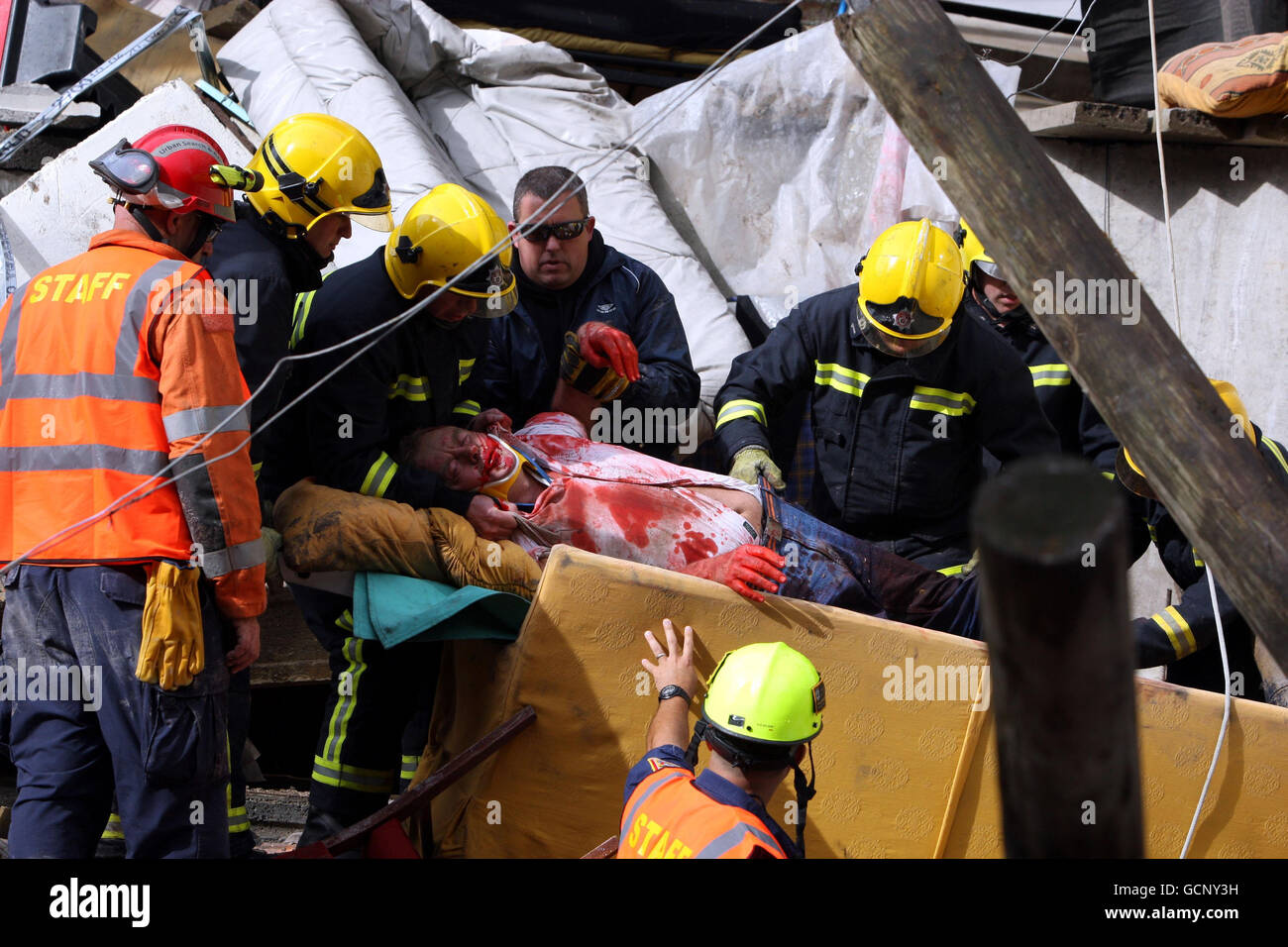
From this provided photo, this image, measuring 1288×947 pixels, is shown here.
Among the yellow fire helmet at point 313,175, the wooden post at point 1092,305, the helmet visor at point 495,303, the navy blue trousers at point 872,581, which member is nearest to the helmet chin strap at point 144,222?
the yellow fire helmet at point 313,175

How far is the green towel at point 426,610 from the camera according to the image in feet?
9.62

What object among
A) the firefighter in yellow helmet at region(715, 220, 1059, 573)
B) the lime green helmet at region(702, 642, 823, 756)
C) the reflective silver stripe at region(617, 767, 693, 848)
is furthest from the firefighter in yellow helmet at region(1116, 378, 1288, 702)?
the reflective silver stripe at region(617, 767, 693, 848)

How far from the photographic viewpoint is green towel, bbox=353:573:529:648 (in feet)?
9.62

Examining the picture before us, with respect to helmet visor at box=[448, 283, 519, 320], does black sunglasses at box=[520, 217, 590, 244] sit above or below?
above

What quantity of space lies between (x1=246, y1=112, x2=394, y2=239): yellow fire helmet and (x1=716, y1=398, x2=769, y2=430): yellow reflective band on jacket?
133 centimetres

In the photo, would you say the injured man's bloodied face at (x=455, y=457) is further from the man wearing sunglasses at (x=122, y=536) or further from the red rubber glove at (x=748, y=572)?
the man wearing sunglasses at (x=122, y=536)

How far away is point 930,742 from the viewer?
124 inches

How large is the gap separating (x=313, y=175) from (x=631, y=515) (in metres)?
1.30

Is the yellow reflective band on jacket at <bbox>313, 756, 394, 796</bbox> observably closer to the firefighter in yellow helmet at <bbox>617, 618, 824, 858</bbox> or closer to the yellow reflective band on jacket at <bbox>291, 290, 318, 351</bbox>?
the firefighter in yellow helmet at <bbox>617, 618, 824, 858</bbox>

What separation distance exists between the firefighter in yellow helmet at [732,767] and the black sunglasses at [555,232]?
6.08 ft
